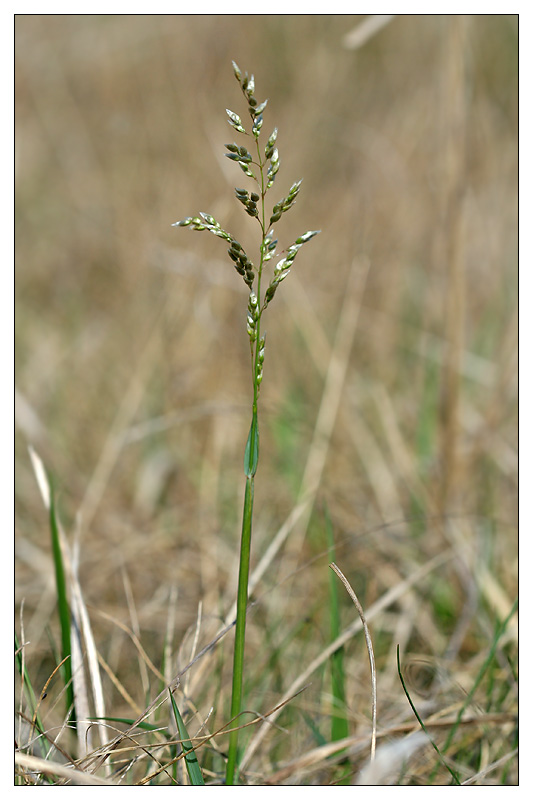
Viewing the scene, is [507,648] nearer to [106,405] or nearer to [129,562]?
[129,562]

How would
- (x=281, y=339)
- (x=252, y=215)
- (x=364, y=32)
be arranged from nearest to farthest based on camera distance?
(x=252, y=215) < (x=364, y=32) < (x=281, y=339)

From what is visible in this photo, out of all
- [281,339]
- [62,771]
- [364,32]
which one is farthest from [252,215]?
[281,339]

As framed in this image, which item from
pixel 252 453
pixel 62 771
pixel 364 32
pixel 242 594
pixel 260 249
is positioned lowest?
pixel 62 771

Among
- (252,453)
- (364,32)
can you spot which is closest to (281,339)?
(364,32)

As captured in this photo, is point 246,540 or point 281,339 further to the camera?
point 281,339

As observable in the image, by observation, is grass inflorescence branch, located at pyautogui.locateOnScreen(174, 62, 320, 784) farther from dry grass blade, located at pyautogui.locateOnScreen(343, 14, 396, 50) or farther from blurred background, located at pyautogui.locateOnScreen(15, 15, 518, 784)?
dry grass blade, located at pyautogui.locateOnScreen(343, 14, 396, 50)

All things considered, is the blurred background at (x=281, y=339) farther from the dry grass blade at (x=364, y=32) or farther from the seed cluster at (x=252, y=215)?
the seed cluster at (x=252, y=215)

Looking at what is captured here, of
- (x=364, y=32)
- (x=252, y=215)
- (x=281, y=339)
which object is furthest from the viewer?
(x=281, y=339)

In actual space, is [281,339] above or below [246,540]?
above

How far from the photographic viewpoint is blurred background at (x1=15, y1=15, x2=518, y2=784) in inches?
64.5

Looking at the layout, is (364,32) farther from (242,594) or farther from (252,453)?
(242,594)

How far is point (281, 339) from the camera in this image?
2.55m

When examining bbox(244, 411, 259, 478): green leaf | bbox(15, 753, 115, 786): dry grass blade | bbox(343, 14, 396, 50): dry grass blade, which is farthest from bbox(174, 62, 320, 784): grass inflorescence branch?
bbox(343, 14, 396, 50): dry grass blade

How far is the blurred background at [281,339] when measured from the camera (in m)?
1.64
